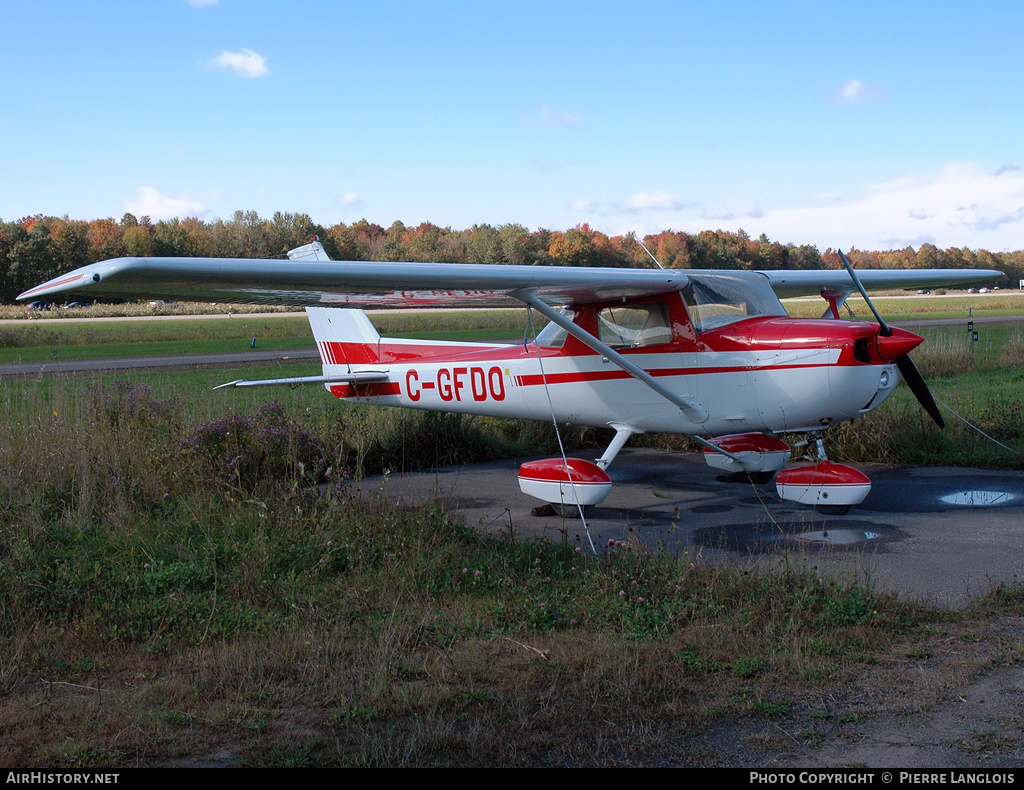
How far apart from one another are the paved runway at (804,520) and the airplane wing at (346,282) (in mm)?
1839

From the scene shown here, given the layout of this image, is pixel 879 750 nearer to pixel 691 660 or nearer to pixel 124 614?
pixel 691 660

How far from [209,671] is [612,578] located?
2.44 metres

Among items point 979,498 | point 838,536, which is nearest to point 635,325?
point 838,536

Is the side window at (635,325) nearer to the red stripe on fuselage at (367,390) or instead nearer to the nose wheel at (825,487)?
the nose wheel at (825,487)

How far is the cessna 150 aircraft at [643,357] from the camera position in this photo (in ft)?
23.1

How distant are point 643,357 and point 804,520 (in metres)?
2.27

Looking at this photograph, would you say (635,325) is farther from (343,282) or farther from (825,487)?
(343,282)

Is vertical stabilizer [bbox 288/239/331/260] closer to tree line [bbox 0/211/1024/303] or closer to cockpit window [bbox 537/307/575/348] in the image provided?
cockpit window [bbox 537/307/575/348]

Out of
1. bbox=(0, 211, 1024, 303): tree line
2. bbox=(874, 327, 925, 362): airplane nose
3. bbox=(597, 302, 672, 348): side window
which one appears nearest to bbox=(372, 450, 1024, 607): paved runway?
bbox=(874, 327, 925, 362): airplane nose

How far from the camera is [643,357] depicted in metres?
8.61

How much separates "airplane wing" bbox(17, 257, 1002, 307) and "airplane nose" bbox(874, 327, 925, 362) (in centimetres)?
181

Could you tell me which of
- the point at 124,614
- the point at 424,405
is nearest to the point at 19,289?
the point at 424,405

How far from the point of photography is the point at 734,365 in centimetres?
808

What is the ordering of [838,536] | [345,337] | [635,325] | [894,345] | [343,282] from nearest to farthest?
[343,282] < [838,536] < [894,345] < [635,325] < [345,337]
